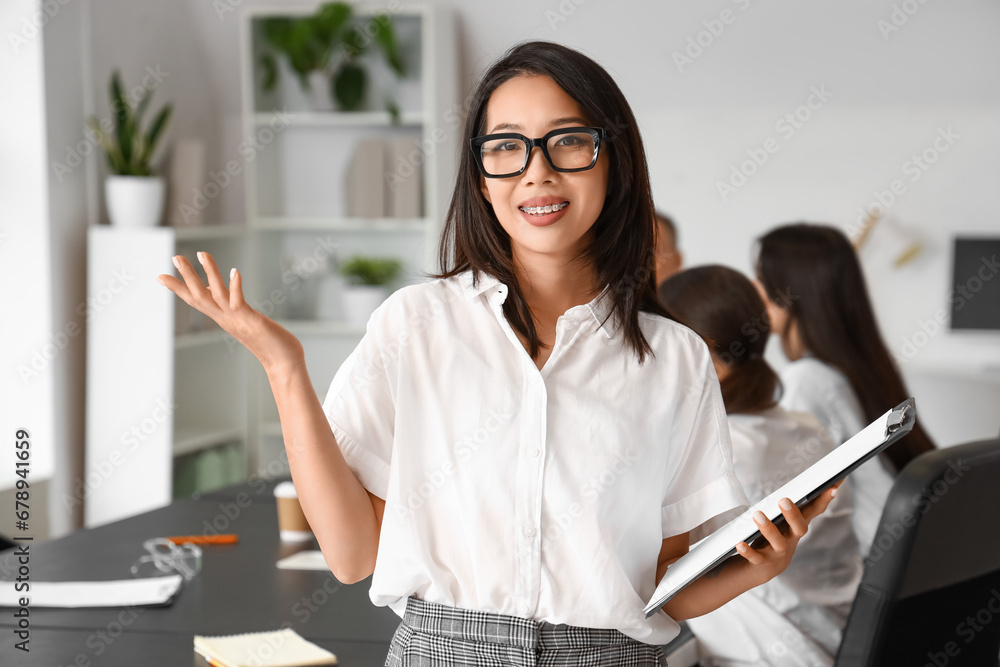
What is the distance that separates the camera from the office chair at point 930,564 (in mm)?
1426

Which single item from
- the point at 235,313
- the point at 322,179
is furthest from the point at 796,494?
the point at 322,179

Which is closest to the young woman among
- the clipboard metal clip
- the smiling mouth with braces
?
the smiling mouth with braces

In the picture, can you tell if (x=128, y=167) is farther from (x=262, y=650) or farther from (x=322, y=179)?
(x=262, y=650)

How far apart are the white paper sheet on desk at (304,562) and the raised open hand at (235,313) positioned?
0.99 m

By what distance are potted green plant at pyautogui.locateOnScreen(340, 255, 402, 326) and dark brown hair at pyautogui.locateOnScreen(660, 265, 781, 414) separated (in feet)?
7.92

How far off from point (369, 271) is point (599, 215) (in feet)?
10.5

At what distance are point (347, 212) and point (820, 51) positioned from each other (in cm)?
210

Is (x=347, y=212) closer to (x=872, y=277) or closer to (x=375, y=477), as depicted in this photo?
(x=872, y=277)

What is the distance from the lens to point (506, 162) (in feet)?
3.59

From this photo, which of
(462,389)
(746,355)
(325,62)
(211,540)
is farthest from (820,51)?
(462,389)

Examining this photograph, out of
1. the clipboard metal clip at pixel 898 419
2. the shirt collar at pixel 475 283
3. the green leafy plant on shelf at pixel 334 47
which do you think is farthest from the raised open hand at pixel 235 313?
the green leafy plant on shelf at pixel 334 47

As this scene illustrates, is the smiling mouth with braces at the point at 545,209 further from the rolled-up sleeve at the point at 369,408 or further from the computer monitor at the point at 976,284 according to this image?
the computer monitor at the point at 976,284

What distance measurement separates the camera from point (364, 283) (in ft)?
14.1

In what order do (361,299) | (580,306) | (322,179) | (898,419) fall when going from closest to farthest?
(898,419) < (580,306) < (361,299) < (322,179)
